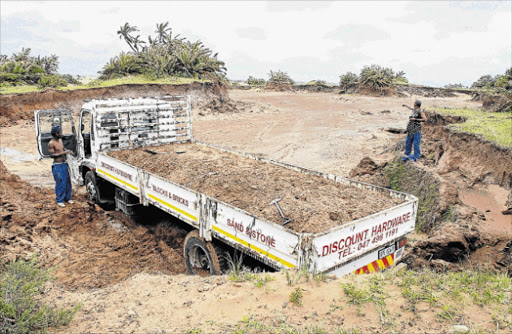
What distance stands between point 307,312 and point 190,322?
99cm

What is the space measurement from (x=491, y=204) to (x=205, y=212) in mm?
5277

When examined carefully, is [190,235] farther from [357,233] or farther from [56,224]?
[56,224]

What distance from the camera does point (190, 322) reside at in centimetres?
343

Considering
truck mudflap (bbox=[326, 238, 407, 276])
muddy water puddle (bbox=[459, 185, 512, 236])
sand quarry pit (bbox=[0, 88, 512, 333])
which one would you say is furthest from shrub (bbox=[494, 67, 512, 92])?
truck mudflap (bbox=[326, 238, 407, 276])

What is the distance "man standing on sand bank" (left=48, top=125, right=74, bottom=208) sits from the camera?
8117mm

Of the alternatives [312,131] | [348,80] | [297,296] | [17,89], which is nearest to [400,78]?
[348,80]

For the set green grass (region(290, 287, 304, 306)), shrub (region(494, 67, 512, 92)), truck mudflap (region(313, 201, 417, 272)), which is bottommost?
green grass (region(290, 287, 304, 306))

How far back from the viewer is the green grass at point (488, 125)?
9.06 m

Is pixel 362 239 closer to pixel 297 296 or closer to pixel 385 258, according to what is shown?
pixel 385 258

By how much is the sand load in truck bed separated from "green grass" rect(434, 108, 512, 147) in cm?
477

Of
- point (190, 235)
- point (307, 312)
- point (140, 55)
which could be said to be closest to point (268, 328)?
point (307, 312)

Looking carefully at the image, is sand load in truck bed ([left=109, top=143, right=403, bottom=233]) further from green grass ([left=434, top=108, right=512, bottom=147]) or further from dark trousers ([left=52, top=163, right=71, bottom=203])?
green grass ([left=434, top=108, right=512, bottom=147])

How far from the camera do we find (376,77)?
3703cm

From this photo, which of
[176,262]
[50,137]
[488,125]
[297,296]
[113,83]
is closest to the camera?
[297,296]
